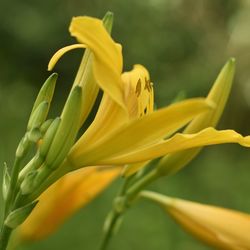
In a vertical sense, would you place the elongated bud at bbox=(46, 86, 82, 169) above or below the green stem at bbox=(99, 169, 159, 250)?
above

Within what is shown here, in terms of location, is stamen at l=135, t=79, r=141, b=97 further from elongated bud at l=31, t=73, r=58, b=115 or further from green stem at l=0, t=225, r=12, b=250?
green stem at l=0, t=225, r=12, b=250

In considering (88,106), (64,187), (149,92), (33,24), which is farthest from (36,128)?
(33,24)

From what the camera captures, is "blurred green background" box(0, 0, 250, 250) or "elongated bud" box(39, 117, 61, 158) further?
"blurred green background" box(0, 0, 250, 250)

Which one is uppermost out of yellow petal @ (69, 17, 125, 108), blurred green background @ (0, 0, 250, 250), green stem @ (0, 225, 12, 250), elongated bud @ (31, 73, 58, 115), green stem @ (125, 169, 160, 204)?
yellow petal @ (69, 17, 125, 108)

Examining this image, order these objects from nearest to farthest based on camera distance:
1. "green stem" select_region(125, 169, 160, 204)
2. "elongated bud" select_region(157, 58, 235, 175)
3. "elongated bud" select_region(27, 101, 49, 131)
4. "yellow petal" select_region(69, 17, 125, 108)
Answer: "yellow petal" select_region(69, 17, 125, 108) → "elongated bud" select_region(27, 101, 49, 131) → "elongated bud" select_region(157, 58, 235, 175) → "green stem" select_region(125, 169, 160, 204)

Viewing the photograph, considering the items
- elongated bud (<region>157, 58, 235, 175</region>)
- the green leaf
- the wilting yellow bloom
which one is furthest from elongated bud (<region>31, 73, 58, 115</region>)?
the wilting yellow bloom

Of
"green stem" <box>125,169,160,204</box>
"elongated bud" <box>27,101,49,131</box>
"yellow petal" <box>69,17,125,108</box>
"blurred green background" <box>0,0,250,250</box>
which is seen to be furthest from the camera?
"blurred green background" <box>0,0,250,250</box>
